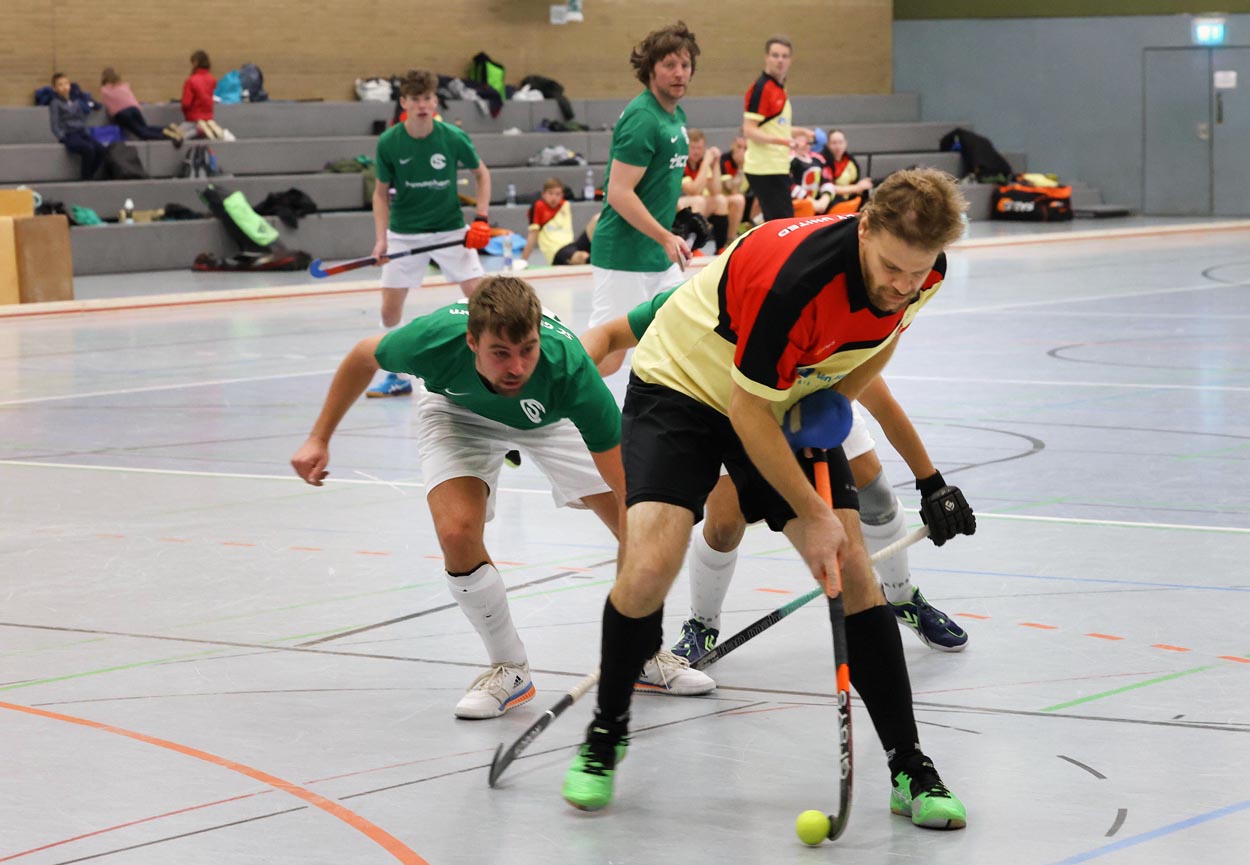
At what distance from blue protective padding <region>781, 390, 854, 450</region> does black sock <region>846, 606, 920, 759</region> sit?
396 mm

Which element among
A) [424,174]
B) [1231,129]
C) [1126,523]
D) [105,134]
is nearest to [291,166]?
[105,134]

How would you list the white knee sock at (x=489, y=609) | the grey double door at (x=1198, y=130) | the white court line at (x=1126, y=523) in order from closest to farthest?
the white knee sock at (x=489, y=609) < the white court line at (x=1126, y=523) < the grey double door at (x=1198, y=130)

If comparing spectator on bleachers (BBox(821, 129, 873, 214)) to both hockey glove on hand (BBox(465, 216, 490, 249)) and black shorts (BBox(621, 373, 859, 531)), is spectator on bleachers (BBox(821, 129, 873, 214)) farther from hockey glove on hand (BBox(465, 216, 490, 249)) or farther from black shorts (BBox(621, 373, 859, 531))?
black shorts (BBox(621, 373, 859, 531))

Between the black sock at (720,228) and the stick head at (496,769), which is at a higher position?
the black sock at (720,228)

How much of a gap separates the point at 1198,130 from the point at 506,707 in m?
28.2

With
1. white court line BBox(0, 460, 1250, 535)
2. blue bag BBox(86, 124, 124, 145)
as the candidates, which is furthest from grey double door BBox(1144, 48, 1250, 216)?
white court line BBox(0, 460, 1250, 535)

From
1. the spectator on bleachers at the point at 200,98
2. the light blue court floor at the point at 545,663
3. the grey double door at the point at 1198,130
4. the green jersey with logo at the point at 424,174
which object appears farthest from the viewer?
the grey double door at the point at 1198,130

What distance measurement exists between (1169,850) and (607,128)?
77.9 ft

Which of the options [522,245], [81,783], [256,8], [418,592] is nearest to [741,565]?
[418,592]

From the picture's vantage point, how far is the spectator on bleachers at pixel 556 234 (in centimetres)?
2089

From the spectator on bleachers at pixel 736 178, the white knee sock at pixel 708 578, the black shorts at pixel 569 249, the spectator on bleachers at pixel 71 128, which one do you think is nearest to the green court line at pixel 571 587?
the white knee sock at pixel 708 578

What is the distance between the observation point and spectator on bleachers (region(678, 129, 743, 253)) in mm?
20922

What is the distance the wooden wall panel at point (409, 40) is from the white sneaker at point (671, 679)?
1951 cm

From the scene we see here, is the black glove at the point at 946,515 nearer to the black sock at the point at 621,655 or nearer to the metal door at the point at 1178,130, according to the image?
the black sock at the point at 621,655
